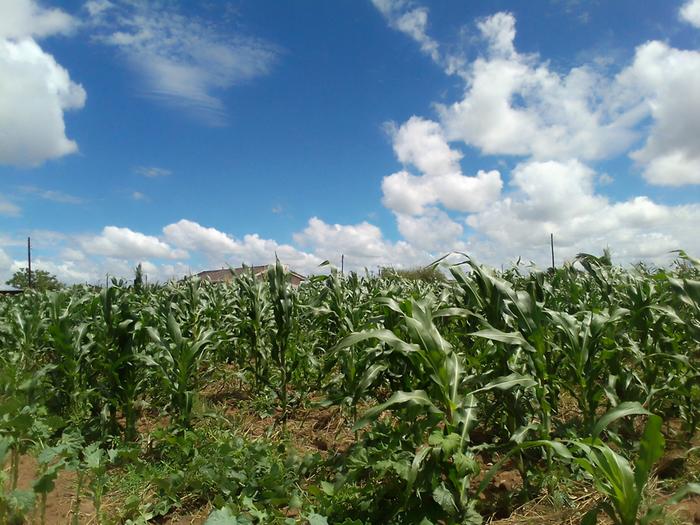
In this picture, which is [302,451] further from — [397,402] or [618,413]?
[618,413]

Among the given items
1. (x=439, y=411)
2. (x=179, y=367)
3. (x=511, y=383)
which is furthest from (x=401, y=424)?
(x=179, y=367)

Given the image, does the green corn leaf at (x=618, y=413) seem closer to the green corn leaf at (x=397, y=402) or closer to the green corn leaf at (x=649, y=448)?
the green corn leaf at (x=649, y=448)

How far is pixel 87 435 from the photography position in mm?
3535

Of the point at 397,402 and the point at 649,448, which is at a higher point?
the point at 397,402

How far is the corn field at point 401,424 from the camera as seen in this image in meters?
2.01

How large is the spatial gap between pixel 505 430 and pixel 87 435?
10.5 ft

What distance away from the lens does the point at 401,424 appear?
2467 mm

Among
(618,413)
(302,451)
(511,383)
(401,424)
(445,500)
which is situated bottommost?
(302,451)

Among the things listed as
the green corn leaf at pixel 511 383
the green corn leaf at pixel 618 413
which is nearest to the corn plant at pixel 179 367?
the green corn leaf at pixel 511 383

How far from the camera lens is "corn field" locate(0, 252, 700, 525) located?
2.01 meters

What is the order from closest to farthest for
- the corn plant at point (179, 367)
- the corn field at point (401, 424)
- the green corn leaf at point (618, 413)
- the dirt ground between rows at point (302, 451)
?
the green corn leaf at point (618, 413) → the corn field at point (401, 424) → the dirt ground between rows at point (302, 451) → the corn plant at point (179, 367)

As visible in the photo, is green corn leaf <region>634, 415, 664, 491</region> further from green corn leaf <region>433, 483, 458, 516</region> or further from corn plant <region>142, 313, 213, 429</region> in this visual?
corn plant <region>142, 313, 213, 429</region>

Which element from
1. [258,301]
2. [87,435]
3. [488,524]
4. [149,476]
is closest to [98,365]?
[87,435]

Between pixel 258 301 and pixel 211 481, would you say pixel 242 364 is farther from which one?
pixel 211 481
